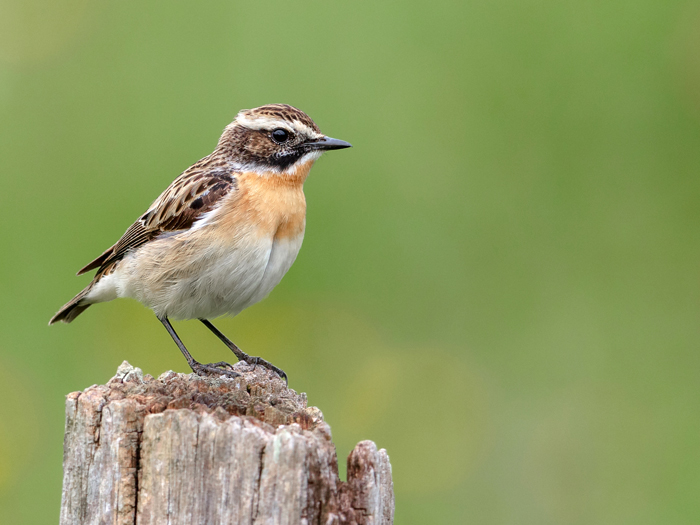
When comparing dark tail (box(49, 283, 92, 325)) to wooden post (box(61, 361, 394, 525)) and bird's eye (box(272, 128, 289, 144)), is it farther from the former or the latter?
wooden post (box(61, 361, 394, 525))

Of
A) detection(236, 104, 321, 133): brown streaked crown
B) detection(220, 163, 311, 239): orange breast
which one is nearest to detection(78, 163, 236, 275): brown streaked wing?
detection(220, 163, 311, 239): orange breast

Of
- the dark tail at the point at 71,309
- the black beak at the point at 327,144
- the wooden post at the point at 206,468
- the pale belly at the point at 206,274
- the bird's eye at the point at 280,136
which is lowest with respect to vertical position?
the wooden post at the point at 206,468

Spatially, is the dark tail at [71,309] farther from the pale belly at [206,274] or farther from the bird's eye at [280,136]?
the bird's eye at [280,136]

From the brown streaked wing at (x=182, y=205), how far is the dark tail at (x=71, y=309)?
422 mm

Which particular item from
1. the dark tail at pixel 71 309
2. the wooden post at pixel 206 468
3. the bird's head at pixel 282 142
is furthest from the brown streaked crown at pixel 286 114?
the wooden post at pixel 206 468

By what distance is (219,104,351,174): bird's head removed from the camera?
587cm

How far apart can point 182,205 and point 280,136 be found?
31.7 inches

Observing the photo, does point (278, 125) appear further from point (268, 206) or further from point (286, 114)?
point (268, 206)

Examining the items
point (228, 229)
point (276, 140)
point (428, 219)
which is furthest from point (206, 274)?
point (428, 219)

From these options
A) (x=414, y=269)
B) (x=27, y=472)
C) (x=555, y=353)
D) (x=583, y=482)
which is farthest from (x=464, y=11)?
(x=27, y=472)

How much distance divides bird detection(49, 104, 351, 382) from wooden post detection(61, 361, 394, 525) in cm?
196

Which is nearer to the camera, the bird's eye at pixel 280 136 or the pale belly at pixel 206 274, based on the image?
the pale belly at pixel 206 274

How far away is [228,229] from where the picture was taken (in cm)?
551

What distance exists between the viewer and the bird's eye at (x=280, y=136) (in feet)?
19.3
